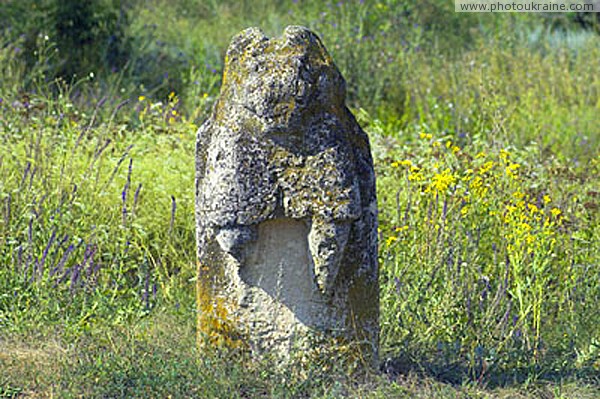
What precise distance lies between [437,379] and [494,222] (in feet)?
5.36

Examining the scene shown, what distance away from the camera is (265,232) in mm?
3668

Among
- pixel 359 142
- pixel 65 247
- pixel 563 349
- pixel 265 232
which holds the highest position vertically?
pixel 359 142

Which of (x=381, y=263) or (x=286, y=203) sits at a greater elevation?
(x=286, y=203)

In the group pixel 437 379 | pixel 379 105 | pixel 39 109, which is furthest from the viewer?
pixel 379 105

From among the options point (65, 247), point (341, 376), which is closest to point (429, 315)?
point (341, 376)

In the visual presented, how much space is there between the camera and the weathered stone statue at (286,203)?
3561 millimetres

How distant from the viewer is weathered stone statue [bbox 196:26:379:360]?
3.56 m

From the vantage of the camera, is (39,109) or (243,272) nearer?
(243,272)

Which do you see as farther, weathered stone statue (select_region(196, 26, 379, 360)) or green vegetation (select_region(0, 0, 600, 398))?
green vegetation (select_region(0, 0, 600, 398))

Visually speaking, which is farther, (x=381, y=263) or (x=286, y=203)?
(x=381, y=263)

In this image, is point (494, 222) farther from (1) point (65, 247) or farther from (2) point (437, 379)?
(1) point (65, 247)

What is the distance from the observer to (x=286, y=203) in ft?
11.7

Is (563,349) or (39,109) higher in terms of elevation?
(39,109)

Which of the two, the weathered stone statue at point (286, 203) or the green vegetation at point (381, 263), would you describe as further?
the green vegetation at point (381, 263)
